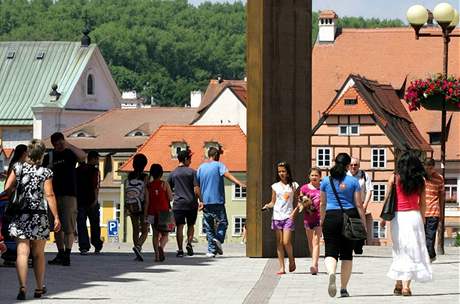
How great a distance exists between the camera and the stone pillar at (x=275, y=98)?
26.5m

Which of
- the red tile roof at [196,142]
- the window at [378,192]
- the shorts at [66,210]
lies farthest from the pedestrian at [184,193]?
the red tile roof at [196,142]

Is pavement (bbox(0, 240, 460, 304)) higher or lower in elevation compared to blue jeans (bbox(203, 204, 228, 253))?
lower

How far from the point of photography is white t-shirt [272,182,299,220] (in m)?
22.0

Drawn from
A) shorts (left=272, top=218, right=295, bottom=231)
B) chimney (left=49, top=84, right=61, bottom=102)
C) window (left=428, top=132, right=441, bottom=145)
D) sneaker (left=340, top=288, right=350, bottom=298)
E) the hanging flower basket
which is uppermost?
chimney (left=49, top=84, right=61, bottom=102)

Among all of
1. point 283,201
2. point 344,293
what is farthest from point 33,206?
point 283,201

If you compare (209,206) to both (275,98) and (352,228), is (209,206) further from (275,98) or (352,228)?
(352,228)

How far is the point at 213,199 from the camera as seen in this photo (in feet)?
86.6

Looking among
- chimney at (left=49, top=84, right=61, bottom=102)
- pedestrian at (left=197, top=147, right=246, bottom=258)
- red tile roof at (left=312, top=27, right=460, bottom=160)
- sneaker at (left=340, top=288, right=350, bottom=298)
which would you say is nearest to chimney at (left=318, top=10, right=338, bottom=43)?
red tile roof at (left=312, top=27, right=460, bottom=160)

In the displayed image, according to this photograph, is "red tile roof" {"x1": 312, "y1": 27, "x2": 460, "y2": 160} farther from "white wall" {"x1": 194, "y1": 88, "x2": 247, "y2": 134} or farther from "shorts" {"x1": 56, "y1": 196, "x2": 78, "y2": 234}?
"shorts" {"x1": 56, "y1": 196, "x2": 78, "y2": 234}

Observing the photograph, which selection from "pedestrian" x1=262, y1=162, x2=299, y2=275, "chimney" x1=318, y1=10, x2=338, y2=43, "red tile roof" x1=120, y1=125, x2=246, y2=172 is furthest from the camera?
"chimney" x1=318, y1=10, x2=338, y2=43

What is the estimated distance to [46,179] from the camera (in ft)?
59.2

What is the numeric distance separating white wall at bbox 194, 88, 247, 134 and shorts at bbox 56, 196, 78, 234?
90512 mm

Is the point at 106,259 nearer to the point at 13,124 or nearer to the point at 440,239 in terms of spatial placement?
the point at 440,239

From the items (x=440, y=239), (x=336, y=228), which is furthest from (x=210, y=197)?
(x=336, y=228)
